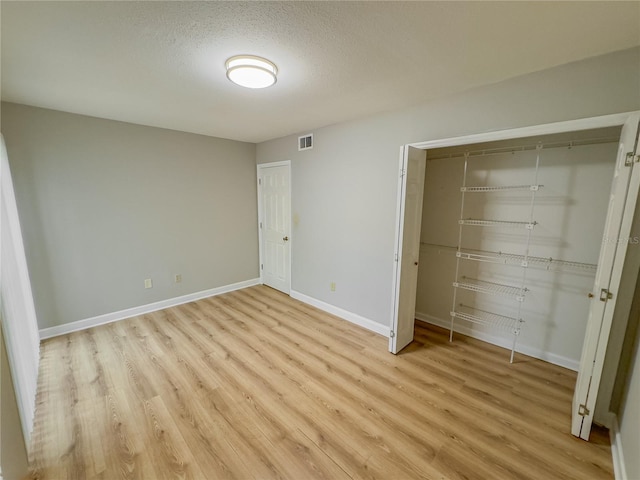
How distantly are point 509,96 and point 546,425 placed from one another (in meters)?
2.47

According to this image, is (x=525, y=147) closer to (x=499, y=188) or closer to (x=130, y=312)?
(x=499, y=188)

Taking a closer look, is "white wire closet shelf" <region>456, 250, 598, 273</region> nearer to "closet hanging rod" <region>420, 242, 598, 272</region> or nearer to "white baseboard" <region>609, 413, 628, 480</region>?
"closet hanging rod" <region>420, 242, 598, 272</region>

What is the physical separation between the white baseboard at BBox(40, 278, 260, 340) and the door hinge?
4.35m

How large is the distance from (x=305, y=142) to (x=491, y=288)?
2937 millimetres

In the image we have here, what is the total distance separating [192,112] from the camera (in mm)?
2836

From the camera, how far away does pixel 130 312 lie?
3.44 metres

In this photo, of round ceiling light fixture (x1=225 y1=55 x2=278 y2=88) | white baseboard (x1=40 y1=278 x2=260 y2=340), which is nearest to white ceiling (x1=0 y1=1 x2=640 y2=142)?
round ceiling light fixture (x1=225 y1=55 x2=278 y2=88)

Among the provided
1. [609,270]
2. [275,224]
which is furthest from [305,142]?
[609,270]

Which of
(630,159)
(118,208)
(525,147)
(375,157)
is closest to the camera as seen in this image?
(630,159)

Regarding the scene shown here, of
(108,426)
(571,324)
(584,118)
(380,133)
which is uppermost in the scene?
(380,133)

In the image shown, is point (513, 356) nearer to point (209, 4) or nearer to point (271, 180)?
point (209, 4)

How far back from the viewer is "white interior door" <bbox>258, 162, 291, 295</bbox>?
162 inches

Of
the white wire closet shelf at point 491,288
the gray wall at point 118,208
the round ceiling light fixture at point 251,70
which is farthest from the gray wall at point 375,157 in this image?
the round ceiling light fixture at point 251,70

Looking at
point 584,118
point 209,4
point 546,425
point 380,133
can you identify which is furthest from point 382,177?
point 546,425
